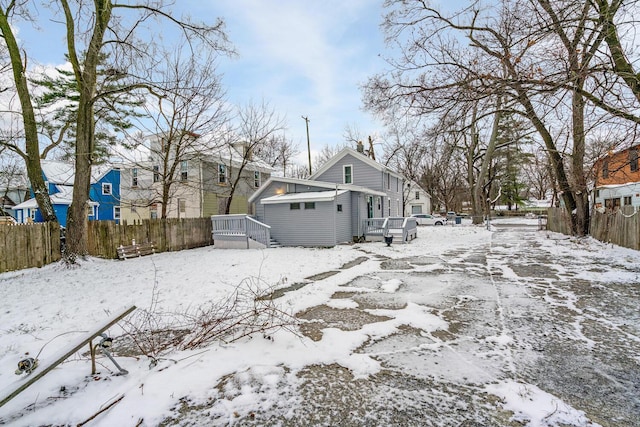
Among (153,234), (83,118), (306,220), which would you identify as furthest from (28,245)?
(306,220)

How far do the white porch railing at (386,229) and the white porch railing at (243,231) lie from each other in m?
5.19

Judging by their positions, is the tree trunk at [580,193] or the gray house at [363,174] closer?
the tree trunk at [580,193]

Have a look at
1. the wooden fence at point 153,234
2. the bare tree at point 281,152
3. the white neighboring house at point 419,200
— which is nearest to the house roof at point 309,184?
the wooden fence at point 153,234

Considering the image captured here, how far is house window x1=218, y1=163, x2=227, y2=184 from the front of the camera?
2087 cm

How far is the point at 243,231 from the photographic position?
13906 mm

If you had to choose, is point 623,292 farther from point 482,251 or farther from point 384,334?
point 482,251

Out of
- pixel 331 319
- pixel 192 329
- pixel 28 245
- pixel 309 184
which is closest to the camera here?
pixel 192 329

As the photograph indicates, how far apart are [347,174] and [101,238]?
13.2m

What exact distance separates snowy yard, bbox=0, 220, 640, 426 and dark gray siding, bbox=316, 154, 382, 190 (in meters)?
11.9

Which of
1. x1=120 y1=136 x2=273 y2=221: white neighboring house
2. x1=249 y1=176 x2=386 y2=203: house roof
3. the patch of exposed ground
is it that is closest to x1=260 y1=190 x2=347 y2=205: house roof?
x1=249 y1=176 x2=386 y2=203: house roof

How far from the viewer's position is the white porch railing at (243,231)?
13.9 metres

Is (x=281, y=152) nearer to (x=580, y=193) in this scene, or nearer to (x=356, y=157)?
(x=356, y=157)

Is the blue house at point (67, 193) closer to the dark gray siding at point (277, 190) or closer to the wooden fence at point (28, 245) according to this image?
the dark gray siding at point (277, 190)

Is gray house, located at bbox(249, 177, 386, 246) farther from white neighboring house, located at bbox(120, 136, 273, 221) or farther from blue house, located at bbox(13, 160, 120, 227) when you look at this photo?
blue house, located at bbox(13, 160, 120, 227)
